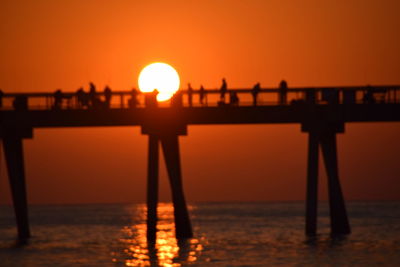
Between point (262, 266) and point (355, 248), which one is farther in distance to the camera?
point (355, 248)

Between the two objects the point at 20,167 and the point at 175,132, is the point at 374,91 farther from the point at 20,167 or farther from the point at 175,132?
the point at 20,167

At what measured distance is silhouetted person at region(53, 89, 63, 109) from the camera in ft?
168

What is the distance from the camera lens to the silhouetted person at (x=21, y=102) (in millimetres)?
51844

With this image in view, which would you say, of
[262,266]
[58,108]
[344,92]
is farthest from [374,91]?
[58,108]

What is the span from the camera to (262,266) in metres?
45.1

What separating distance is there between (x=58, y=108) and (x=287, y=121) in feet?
37.0

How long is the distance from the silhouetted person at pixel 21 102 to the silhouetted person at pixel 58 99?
1.48m

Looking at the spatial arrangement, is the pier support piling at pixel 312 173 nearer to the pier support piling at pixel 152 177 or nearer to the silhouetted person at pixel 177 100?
the silhouetted person at pixel 177 100

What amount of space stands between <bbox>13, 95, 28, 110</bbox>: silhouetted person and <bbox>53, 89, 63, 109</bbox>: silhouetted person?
148 centimetres

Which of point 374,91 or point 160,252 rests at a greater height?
point 374,91

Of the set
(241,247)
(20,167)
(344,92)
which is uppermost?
(344,92)

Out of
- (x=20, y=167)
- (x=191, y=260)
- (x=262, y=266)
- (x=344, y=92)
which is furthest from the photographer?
(x=20, y=167)

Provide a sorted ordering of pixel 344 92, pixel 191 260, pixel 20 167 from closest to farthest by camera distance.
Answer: pixel 191 260 < pixel 344 92 < pixel 20 167

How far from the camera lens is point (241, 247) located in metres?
55.8
